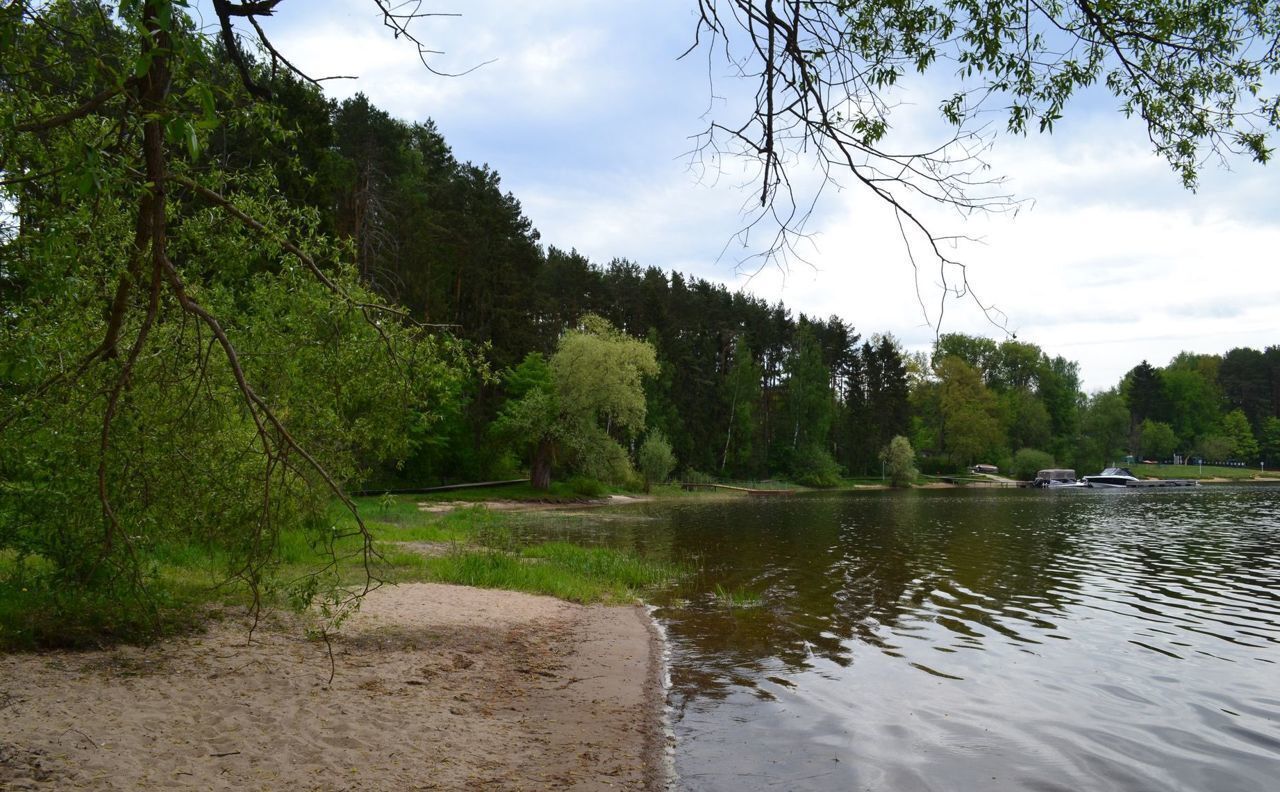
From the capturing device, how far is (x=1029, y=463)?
95.1m

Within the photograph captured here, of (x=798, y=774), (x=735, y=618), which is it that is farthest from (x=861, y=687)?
(x=735, y=618)

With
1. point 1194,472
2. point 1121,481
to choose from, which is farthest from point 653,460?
point 1194,472

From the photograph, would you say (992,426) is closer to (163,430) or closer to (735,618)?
(735,618)

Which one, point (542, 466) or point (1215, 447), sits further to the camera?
point (1215, 447)

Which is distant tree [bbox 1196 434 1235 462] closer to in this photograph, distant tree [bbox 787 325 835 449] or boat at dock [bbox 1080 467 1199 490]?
boat at dock [bbox 1080 467 1199 490]

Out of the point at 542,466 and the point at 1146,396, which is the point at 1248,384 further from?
the point at 542,466

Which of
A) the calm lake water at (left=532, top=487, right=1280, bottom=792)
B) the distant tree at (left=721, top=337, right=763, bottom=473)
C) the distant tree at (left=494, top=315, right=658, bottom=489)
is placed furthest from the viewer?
the distant tree at (left=721, top=337, right=763, bottom=473)

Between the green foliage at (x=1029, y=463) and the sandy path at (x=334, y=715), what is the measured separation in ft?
314

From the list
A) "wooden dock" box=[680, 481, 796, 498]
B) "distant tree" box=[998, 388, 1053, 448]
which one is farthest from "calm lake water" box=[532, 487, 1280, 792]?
"distant tree" box=[998, 388, 1053, 448]

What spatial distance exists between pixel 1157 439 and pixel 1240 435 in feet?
43.0

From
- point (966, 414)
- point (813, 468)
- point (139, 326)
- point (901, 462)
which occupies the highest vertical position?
point (966, 414)

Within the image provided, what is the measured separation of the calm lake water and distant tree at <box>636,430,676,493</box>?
102 feet

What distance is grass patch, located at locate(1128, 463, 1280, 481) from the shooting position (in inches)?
4092

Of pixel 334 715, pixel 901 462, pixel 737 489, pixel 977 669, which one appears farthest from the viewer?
pixel 901 462
